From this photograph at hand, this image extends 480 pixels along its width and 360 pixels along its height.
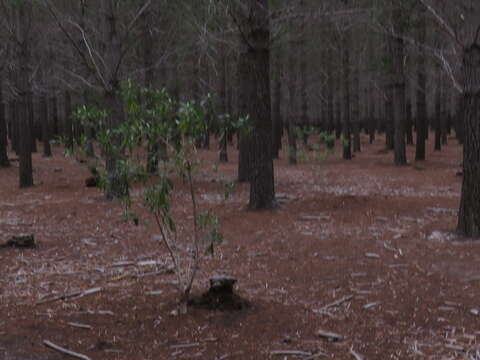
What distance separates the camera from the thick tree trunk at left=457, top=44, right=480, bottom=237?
759 centimetres

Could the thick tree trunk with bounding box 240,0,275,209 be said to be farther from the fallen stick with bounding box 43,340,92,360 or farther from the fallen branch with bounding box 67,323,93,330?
the fallen stick with bounding box 43,340,92,360

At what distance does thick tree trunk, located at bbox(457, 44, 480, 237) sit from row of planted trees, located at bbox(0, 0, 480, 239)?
0.05 feet

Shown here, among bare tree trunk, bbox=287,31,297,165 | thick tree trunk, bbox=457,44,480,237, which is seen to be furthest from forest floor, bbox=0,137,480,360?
bare tree trunk, bbox=287,31,297,165

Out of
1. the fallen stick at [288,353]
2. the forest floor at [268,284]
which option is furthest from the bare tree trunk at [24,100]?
the fallen stick at [288,353]

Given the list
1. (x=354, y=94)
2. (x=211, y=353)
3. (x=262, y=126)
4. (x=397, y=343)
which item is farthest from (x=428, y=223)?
(x=354, y=94)

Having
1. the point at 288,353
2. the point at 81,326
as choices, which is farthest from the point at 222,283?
the point at 81,326

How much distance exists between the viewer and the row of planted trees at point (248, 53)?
865 cm

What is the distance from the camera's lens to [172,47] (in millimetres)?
19297

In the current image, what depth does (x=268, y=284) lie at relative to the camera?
254 inches

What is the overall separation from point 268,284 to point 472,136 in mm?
3607

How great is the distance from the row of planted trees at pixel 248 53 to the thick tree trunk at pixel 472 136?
0.05 feet

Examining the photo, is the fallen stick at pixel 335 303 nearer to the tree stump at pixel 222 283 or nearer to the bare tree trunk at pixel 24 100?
the tree stump at pixel 222 283

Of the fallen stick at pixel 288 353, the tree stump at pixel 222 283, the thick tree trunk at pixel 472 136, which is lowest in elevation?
the fallen stick at pixel 288 353

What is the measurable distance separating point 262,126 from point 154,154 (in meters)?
5.65
